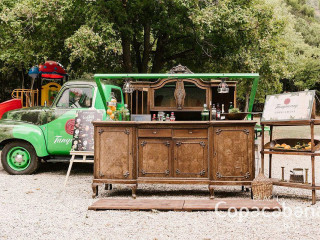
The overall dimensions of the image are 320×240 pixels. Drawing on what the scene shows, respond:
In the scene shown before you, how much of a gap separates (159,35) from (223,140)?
31.6 feet

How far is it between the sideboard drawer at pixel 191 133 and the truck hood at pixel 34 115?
12.4 feet

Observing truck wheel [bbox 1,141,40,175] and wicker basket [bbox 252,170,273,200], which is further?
truck wheel [bbox 1,141,40,175]

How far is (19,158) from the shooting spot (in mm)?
9477

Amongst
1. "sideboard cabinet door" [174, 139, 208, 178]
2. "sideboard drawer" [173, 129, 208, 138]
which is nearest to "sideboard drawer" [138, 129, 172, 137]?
"sideboard drawer" [173, 129, 208, 138]

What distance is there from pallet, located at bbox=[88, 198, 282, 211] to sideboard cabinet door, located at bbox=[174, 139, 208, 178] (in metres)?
0.62

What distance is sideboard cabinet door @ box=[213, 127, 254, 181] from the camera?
6.68 meters


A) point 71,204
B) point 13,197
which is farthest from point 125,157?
point 13,197

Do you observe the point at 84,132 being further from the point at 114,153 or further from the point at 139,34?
the point at 139,34

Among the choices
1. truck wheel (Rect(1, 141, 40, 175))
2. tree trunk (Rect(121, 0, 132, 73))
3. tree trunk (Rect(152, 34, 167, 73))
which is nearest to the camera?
truck wheel (Rect(1, 141, 40, 175))

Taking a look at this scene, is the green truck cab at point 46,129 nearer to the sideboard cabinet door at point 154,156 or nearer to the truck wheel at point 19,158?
the truck wheel at point 19,158

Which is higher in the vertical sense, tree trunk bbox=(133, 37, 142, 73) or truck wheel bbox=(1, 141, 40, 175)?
tree trunk bbox=(133, 37, 142, 73)

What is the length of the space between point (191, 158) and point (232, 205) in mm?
1191

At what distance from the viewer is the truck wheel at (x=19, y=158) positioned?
9461 mm

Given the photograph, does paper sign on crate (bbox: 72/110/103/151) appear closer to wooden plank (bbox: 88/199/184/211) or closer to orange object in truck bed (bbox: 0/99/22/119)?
wooden plank (bbox: 88/199/184/211)
